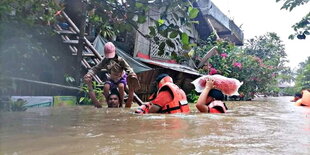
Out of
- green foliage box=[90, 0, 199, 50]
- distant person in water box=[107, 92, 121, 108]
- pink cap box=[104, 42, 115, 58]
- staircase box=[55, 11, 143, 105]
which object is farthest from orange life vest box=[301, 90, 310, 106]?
green foliage box=[90, 0, 199, 50]

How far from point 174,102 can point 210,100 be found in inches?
26.8

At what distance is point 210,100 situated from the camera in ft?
14.7

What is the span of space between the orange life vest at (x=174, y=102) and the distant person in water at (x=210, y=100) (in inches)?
10.3

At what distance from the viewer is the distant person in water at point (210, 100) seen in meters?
4.34

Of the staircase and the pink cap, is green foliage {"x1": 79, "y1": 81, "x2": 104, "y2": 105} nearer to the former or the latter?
the staircase

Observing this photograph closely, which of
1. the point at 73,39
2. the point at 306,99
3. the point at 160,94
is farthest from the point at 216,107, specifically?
the point at 306,99

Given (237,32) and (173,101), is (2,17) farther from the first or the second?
(237,32)

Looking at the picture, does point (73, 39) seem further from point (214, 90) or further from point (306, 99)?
point (306, 99)

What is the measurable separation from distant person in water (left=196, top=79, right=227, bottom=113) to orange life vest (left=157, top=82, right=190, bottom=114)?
0.86 feet

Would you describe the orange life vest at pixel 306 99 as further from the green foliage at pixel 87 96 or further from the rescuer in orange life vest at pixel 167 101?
the green foliage at pixel 87 96

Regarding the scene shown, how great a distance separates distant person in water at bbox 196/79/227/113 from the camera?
14.2ft

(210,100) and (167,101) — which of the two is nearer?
(167,101)

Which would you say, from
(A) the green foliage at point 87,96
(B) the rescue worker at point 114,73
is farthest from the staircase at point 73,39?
(B) the rescue worker at point 114,73

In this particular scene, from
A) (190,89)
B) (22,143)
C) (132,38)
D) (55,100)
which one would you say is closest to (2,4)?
(22,143)
